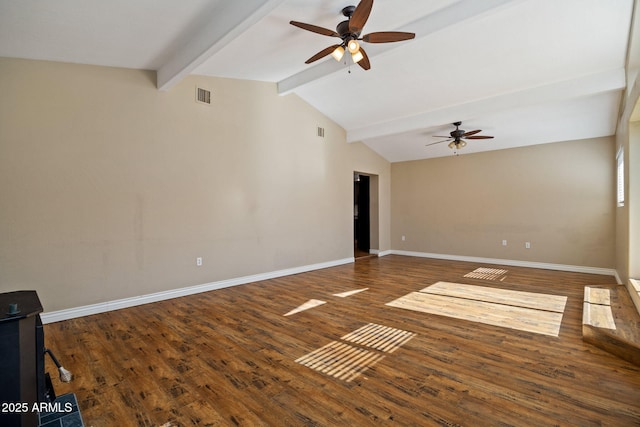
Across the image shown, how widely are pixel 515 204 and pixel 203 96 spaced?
653 centimetres

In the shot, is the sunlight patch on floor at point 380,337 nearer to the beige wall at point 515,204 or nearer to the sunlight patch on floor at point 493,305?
the sunlight patch on floor at point 493,305

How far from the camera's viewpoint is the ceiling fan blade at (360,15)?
2.64m

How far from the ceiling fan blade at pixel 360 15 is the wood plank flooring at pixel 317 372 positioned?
9.62 feet

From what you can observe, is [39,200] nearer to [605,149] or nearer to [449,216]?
[449,216]

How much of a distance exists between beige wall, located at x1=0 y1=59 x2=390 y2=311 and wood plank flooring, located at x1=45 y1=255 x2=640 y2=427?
0.66 m

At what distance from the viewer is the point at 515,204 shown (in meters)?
6.85

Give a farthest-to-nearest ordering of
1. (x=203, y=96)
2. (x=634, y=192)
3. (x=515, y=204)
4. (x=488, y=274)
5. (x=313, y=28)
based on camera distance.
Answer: (x=515, y=204)
(x=488, y=274)
(x=203, y=96)
(x=634, y=192)
(x=313, y=28)

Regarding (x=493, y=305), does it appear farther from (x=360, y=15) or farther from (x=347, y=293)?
(x=360, y=15)

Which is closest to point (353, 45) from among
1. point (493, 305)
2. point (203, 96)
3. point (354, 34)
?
point (354, 34)

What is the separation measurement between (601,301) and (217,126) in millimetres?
5613

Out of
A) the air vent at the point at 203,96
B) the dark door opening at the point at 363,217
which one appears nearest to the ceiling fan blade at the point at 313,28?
the air vent at the point at 203,96

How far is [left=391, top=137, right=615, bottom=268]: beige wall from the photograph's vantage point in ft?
19.5

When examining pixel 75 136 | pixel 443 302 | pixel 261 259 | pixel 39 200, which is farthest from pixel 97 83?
pixel 443 302

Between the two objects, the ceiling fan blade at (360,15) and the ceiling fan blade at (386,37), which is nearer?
the ceiling fan blade at (360,15)
